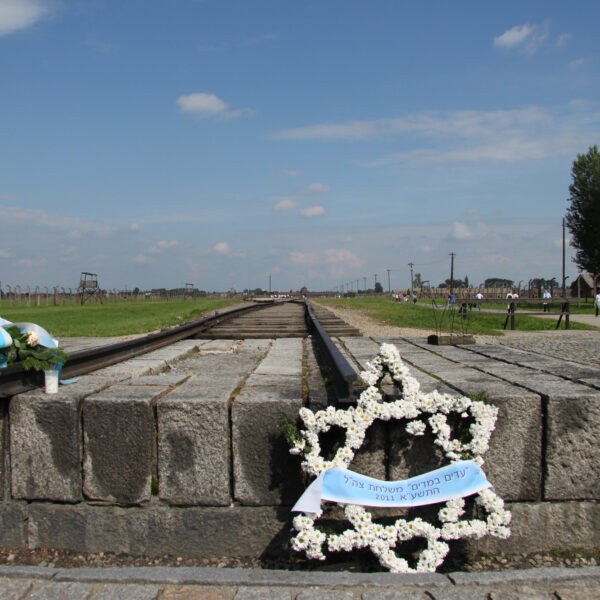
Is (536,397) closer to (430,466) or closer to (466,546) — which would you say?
(430,466)

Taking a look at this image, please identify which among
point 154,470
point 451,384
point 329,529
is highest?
point 451,384

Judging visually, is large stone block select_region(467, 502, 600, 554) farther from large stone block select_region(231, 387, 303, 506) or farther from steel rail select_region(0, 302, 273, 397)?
steel rail select_region(0, 302, 273, 397)

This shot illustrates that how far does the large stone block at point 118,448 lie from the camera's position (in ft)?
9.59

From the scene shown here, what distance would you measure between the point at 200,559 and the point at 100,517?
59 cm

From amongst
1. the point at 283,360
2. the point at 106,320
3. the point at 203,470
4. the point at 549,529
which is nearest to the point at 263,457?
the point at 203,470

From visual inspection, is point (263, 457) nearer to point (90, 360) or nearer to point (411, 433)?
point (411, 433)

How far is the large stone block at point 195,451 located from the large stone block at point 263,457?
6 centimetres

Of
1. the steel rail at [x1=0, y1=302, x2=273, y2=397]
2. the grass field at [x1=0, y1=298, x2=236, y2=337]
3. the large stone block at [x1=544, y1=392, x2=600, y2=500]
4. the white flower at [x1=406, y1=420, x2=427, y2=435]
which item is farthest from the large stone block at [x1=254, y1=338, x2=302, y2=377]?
the grass field at [x1=0, y1=298, x2=236, y2=337]

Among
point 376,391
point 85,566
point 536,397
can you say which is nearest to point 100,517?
point 85,566

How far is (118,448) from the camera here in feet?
9.63

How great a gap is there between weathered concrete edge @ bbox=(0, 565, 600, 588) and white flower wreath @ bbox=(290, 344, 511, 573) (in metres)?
0.14

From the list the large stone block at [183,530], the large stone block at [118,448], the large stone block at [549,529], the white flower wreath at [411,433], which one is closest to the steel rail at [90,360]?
the large stone block at [118,448]

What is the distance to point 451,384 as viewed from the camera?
342 centimetres

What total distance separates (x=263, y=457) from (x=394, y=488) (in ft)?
2.30
